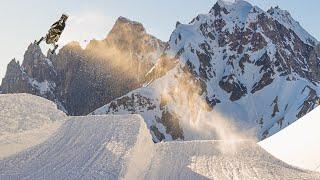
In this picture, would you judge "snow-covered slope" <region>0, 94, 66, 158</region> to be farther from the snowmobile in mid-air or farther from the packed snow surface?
the snowmobile in mid-air

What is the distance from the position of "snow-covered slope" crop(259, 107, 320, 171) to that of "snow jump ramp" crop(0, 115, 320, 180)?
4.04 metres

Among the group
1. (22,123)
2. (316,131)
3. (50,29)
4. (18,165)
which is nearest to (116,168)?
(18,165)

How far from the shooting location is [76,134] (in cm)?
2195

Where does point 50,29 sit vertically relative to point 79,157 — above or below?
above

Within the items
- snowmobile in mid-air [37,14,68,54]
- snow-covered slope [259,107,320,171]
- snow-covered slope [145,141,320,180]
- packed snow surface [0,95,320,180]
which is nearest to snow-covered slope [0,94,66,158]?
packed snow surface [0,95,320,180]

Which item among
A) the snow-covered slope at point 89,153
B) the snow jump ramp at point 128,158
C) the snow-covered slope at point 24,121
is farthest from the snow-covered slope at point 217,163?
the snow-covered slope at point 24,121

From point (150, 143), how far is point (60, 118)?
13.4 ft

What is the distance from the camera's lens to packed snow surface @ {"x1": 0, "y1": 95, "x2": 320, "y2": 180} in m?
19.1

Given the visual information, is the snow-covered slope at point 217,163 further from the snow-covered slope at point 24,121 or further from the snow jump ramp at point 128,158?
the snow-covered slope at point 24,121

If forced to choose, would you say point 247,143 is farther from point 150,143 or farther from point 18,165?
point 18,165

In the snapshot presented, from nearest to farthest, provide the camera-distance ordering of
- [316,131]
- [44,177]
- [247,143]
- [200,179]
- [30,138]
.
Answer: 1. [44,177]
2. [200,179]
3. [30,138]
4. [247,143]
5. [316,131]

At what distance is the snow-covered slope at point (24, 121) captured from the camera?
69.5ft

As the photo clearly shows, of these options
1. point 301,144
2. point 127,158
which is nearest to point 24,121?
point 127,158

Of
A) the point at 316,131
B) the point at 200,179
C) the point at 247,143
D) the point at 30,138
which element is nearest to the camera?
the point at 200,179
